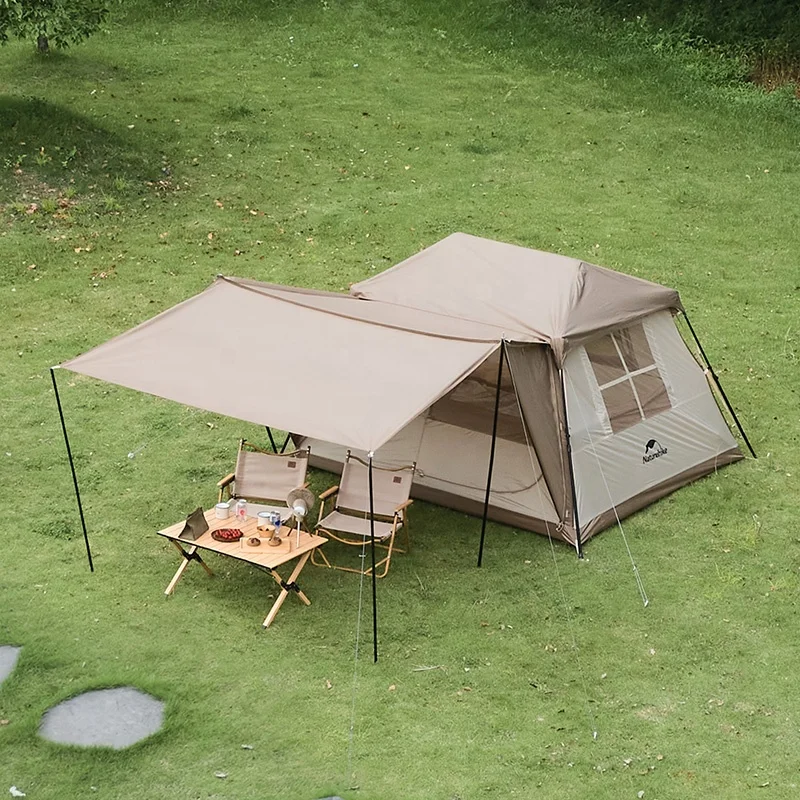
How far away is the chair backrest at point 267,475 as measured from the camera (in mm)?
8680

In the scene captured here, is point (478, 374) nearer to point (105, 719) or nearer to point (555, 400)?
point (555, 400)

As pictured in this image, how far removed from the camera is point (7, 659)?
23.7 feet

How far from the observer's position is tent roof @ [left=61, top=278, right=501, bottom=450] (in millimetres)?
7277

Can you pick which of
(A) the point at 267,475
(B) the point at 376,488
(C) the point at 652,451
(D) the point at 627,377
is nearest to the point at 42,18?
(A) the point at 267,475

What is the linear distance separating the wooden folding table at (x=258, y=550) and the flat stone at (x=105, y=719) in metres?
1.03

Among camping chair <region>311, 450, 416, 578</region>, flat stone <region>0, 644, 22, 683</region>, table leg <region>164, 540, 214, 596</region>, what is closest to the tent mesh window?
Answer: camping chair <region>311, 450, 416, 578</region>

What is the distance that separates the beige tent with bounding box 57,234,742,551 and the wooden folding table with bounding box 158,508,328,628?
880 millimetres

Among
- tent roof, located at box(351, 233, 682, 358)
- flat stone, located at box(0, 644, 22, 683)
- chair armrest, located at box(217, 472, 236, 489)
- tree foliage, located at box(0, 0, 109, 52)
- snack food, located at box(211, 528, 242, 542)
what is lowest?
Answer: flat stone, located at box(0, 644, 22, 683)

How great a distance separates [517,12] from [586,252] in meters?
8.51

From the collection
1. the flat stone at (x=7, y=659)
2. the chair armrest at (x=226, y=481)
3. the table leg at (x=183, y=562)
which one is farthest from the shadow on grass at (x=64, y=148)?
the flat stone at (x=7, y=659)

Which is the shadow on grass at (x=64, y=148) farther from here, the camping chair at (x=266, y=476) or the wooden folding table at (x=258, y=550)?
the wooden folding table at (x=258, y=550)

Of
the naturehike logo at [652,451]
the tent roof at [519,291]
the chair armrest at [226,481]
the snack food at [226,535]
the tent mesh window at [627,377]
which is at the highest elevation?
the tent roof at [519,291]

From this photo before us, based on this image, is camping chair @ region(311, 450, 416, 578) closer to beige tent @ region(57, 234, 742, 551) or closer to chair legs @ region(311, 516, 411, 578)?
chair legs @ region(311, 516, 411, 578)

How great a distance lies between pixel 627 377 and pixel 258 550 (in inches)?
125
